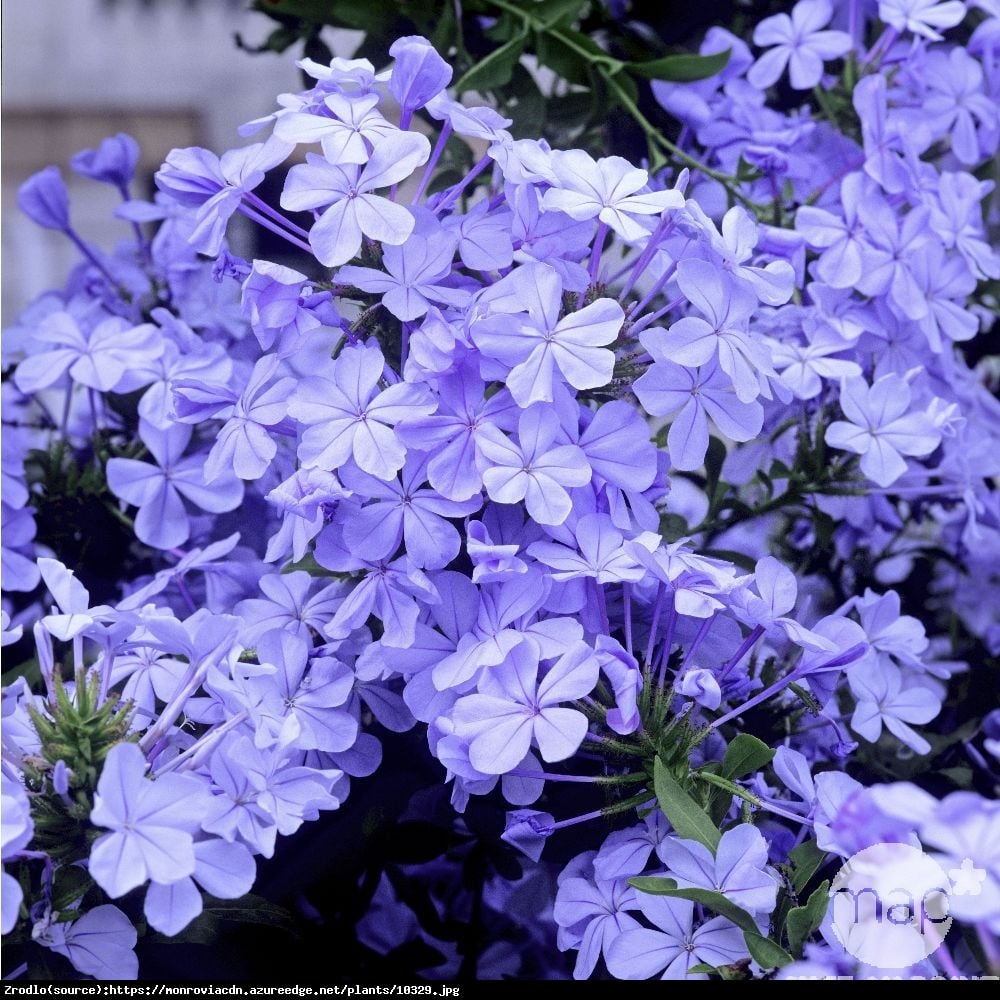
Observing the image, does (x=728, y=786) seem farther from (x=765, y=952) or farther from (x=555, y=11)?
(x=555, y=11)

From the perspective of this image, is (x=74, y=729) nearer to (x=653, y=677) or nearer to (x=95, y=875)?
(x=95, y=875)

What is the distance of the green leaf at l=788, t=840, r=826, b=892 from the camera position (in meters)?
0.37

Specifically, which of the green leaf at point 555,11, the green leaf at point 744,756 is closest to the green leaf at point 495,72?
the green leaf at point 555,11

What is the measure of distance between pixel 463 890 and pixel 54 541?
9.8 inches

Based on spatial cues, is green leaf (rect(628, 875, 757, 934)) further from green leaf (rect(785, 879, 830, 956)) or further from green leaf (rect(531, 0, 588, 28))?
green leaf (rect(531, 0, 588, 28))

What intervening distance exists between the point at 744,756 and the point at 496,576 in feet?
0.35

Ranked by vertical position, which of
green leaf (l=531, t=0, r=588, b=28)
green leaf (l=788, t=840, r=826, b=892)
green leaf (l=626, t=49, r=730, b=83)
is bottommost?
green leaf (l=788, t=840, r=826, b=892)

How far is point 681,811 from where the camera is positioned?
1.15 feet

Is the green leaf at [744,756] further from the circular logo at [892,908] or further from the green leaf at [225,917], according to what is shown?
the green leaf at [225,917]

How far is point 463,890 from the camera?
483mm

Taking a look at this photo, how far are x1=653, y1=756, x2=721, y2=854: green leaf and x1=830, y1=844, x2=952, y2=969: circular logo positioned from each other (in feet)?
0.14

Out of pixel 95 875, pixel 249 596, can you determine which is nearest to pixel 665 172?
pixel 249 596

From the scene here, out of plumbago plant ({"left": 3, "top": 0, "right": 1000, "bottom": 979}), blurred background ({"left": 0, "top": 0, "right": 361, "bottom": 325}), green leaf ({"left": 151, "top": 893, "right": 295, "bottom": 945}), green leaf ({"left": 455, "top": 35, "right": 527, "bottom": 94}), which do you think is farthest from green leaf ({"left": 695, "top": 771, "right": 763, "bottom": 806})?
blurred background ({"left": 0, "top": 0, "right": 361, "bottom": 325})

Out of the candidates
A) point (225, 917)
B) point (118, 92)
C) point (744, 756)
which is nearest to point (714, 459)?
point (744, 756)
